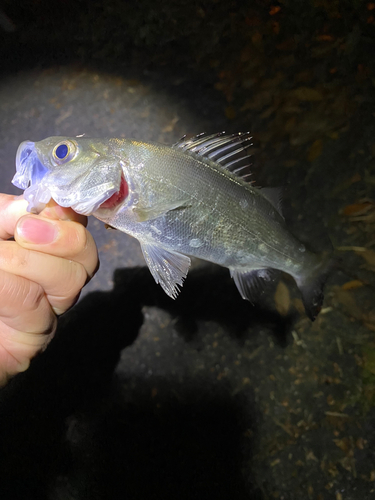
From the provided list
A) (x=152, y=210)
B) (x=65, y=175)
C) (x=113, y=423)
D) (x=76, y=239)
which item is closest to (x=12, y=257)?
(x=76, y=239)

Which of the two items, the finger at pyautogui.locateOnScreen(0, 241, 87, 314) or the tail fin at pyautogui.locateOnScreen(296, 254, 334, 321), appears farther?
the tail fin at pyautogui.locateOnScreen(296, 254, 334, 321)

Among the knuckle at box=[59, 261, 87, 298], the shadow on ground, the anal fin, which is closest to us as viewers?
the knuckle at box=[59, 261, 87, 298]

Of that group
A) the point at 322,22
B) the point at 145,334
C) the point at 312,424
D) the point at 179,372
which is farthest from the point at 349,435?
the point at 322,22

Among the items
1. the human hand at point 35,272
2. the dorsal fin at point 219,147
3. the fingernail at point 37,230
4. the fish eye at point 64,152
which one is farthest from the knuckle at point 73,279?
the dorsal fin at point 219,147

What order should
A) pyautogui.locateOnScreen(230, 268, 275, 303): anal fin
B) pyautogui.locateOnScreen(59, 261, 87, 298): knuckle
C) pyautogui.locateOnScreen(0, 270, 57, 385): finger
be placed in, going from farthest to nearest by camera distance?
pyautogui.locateOnScreen(230, 268, 275, 303): anal fin → pyautogui.locateOnScreen(59, 261, 87, 298): knuckle → pyautogui.locateOnScreen(0, 270, 57, 385): finger

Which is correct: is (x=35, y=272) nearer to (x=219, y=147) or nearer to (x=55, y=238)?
(x=55, y=238)

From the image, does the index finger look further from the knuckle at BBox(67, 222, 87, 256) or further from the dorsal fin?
the dorsal fin

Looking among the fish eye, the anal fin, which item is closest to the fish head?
the fish eye

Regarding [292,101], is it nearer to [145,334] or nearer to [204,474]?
[145,334]
